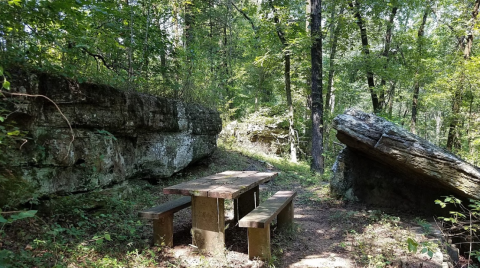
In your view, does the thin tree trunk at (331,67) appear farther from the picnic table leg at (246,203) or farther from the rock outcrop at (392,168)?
the picnic table leg at (246,203)

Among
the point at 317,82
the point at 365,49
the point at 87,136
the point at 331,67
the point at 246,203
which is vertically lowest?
the point at 246,203

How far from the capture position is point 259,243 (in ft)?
11.4

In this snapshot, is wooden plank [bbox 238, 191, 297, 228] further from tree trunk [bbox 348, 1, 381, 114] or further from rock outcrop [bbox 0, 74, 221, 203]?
tree trunk [bbox 348, 1, 381, 114]

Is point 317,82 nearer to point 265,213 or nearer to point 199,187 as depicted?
point 265,213

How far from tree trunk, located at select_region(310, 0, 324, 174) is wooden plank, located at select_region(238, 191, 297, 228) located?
587cm

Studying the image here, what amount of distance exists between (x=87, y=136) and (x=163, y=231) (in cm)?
207

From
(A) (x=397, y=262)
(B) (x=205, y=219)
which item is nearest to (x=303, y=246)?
(A) (x=397, y=262)

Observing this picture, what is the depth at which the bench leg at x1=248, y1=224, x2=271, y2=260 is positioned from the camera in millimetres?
3445

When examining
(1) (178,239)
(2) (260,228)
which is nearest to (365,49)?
(2) (260,228)

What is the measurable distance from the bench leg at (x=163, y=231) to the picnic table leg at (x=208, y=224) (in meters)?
0.34

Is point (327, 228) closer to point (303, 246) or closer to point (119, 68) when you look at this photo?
point (303, 246)

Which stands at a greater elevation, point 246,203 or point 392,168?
point 392,168

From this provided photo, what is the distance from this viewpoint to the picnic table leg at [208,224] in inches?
145

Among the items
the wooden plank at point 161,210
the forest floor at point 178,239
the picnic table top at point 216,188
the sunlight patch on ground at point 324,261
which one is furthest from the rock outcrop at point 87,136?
the sunlight patch on ground at point 324,261
